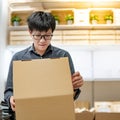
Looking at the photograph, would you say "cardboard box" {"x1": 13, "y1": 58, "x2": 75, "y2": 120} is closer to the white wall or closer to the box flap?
the box flap

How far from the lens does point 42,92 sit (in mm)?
1041

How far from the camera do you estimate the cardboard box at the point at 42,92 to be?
1.03 m

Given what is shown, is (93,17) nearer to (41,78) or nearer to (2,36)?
(2,36)

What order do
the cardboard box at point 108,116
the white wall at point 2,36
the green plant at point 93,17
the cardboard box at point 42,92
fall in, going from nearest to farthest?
the cardboard box at point 42,92, the cardboard box at point 108,116, the white wall at point 2,36, the green plant at point 93,17

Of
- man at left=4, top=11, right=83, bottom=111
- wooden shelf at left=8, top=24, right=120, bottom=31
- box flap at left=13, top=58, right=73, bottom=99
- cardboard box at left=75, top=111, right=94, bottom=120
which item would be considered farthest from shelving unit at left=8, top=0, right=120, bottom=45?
box flap at left=13, top=58, right=73, bottom=99

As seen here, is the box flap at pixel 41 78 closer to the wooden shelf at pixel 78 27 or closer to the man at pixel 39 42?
the man at pixel 39 42

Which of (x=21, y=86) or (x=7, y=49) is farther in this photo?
(x=7, y=49)

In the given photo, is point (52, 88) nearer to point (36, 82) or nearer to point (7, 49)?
point (36, 82)

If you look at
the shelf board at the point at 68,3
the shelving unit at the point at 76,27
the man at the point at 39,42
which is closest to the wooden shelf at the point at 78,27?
the shelving unit at the point at 76,27

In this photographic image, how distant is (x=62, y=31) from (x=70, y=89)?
1.75m

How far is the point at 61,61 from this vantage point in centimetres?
109

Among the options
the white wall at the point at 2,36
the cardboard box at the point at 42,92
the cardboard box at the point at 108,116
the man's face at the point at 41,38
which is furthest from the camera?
the white wall at the point at 2,36

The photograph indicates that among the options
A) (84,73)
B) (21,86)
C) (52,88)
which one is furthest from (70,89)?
(84,73)

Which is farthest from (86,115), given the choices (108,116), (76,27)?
(76,27)
